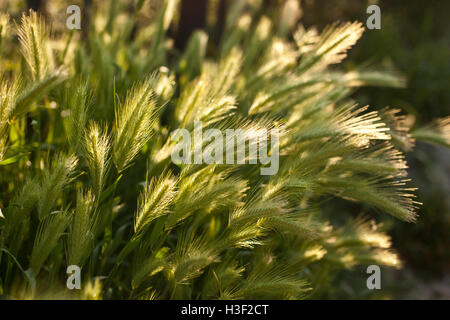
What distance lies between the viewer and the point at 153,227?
173 cm

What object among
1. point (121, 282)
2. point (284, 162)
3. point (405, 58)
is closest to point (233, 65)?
point (284, 162)

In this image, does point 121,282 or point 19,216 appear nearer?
point 19,216

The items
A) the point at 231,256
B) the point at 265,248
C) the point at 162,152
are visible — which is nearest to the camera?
the point at 162,152

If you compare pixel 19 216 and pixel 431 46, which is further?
pixel 431 46

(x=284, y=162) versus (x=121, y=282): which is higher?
(x=284, y=162)

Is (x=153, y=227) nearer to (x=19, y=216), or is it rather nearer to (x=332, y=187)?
(x=19, y=216)

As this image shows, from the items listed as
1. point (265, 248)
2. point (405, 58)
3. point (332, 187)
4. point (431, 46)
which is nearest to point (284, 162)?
point (332, 187)

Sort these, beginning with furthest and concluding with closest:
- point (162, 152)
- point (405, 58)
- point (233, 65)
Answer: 1. point (405, 58)
2. point (233, 65)
3. point (162, 152)

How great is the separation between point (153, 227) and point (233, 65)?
35.1 inches

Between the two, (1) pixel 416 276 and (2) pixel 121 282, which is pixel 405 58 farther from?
(2) pixel 121 282

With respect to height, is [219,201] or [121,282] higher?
[219,201]

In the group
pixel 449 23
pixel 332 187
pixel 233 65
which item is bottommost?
pixel 332 187

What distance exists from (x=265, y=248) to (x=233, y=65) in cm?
88

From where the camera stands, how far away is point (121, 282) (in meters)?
1.75
